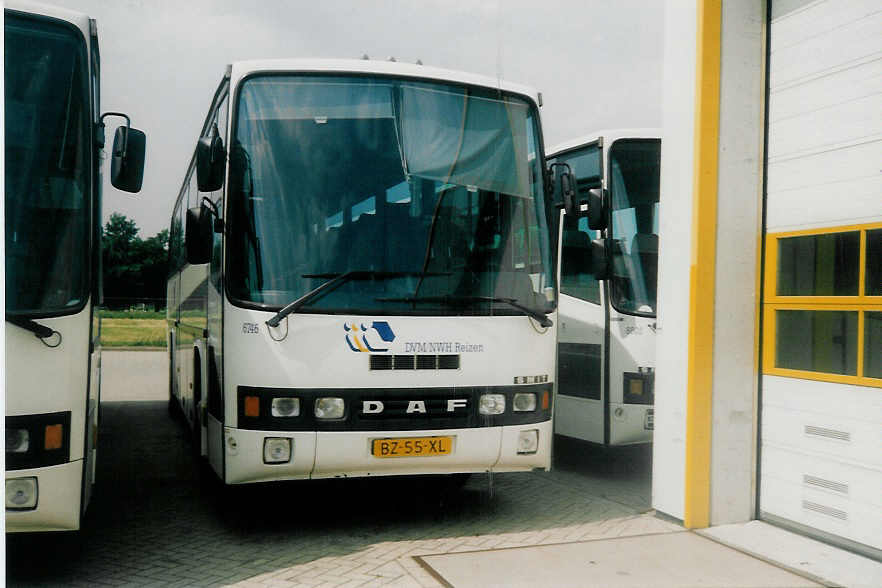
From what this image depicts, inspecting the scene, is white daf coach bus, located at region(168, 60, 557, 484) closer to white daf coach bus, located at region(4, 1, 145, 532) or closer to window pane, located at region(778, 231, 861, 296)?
white daf coach bus, located at region(4, 1, 145, 532)

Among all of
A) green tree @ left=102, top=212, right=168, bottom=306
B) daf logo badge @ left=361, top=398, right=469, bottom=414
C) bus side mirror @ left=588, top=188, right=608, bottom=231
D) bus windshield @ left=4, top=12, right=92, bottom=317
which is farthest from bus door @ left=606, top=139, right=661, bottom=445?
bus windshield @ left=4, top=12, right=92, bottom=317

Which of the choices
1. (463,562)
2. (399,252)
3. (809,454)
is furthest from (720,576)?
(399,252)

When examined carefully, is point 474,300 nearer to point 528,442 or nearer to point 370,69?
point 528,442

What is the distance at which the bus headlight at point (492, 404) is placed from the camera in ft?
18.9

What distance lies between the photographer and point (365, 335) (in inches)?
218

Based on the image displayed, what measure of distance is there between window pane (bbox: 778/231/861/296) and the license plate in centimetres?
248

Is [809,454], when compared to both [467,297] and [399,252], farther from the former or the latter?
[399,252]

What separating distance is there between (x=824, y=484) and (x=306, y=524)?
3.52 m

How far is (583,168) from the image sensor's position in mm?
8344

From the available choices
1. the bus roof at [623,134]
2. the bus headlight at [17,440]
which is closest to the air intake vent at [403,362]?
the bus headlight at [17,440]

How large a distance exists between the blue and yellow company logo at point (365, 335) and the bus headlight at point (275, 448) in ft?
2.42

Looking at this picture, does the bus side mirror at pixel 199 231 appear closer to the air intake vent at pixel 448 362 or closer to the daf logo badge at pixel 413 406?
the daf logo badge at pixel 413 406

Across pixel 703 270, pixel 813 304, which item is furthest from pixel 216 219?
pixel 813 304

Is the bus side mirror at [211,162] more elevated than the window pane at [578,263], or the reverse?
the bus side mirror at [211,162]
